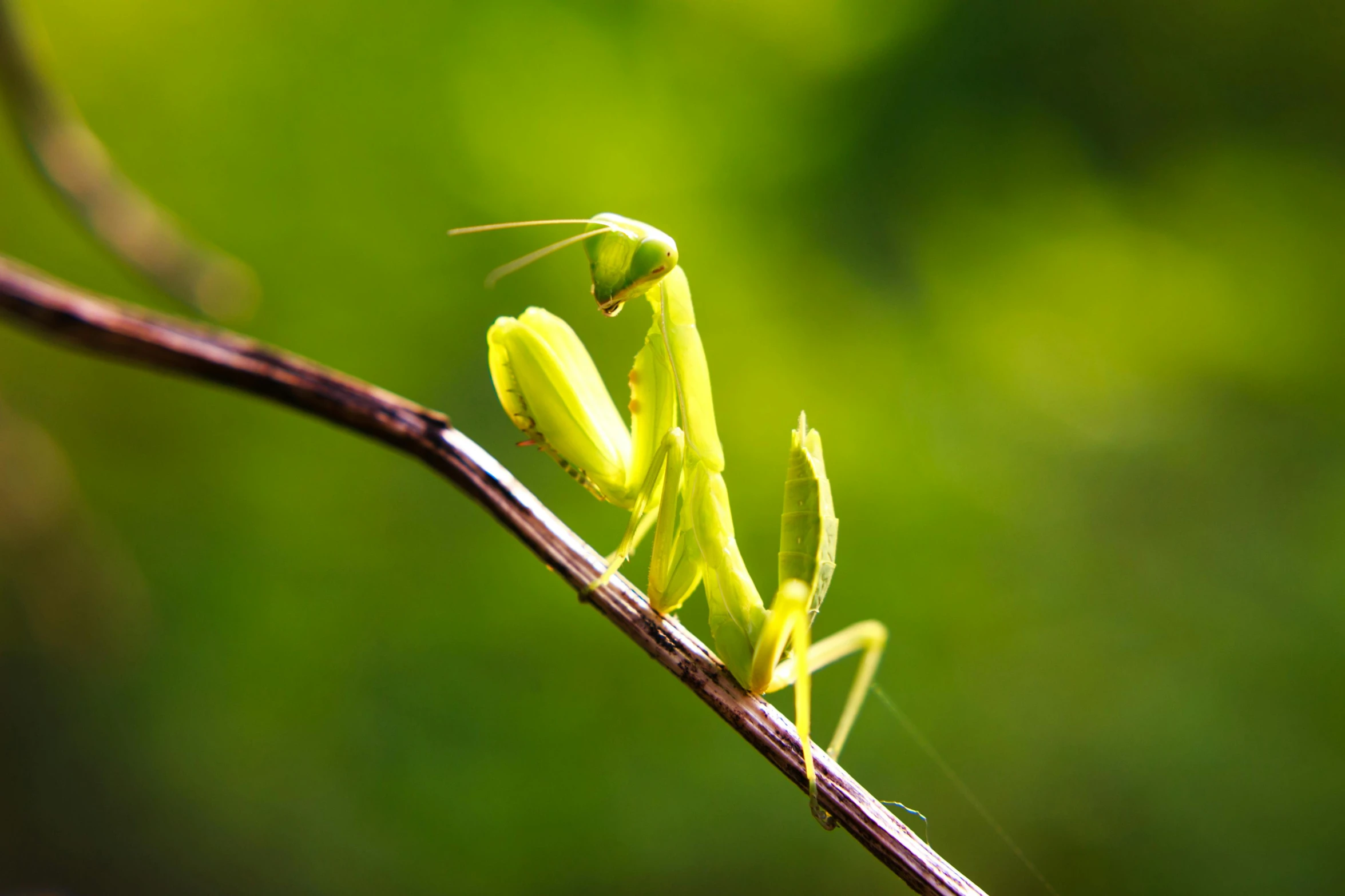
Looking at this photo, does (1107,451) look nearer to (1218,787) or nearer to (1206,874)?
(1218,787)

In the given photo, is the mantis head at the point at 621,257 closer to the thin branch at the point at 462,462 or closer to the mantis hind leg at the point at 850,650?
the thin branch at the point at 462,462

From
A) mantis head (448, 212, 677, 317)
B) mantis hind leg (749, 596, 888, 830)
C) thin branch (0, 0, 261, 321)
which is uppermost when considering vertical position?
mantis head (448, 212, 677, 317)

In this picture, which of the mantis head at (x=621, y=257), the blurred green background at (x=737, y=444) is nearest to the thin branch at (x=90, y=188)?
the mantis head at (x=621, y=257)

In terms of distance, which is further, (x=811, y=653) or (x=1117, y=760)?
(x=1117, y=760)

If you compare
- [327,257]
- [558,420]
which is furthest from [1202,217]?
[327,257]

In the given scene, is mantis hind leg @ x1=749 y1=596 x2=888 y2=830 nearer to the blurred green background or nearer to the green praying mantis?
the green praying mantis

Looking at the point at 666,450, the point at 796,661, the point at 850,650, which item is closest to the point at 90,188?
the point at 666,450

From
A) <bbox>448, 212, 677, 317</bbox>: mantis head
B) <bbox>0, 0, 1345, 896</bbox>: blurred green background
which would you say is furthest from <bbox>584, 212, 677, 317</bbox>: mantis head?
<bbox>0, 0, 1345, 896</bbox>: blurred green background
